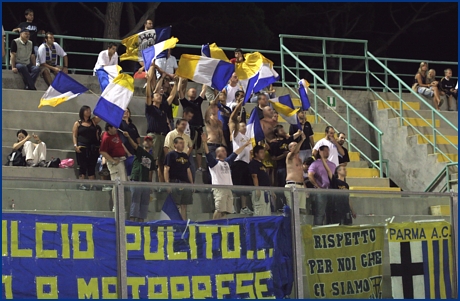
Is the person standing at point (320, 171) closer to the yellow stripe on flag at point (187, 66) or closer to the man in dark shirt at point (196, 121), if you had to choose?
the man in dark shirt at point (196, 121)

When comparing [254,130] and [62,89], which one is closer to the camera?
[62,89]

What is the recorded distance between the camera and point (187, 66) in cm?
1830

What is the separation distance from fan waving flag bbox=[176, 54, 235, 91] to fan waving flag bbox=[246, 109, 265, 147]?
82cm

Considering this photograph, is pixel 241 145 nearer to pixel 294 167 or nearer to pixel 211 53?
pixel 294 167

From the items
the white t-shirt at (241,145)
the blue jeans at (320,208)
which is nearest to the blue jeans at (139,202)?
the blue jeans at (320,208)

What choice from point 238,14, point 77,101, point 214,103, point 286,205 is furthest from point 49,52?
point 238,14

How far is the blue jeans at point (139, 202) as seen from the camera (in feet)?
35.9

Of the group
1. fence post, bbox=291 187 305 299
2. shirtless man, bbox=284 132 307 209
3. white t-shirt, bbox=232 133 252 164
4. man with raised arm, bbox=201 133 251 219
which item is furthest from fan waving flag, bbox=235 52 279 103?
fence post, bbox=291 187 305 299

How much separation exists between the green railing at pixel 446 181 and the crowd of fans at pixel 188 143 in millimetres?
2790

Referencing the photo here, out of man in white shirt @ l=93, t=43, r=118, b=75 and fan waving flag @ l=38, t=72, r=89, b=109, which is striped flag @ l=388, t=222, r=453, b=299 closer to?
fan waving flag @ l=38, t=72, r=89, b=109

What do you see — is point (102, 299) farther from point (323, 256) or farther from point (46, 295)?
point (323, 256)

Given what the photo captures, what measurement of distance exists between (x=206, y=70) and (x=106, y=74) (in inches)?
75.9

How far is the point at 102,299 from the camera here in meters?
10.8

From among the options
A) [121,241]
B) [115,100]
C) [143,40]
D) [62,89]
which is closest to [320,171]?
[115,100]
